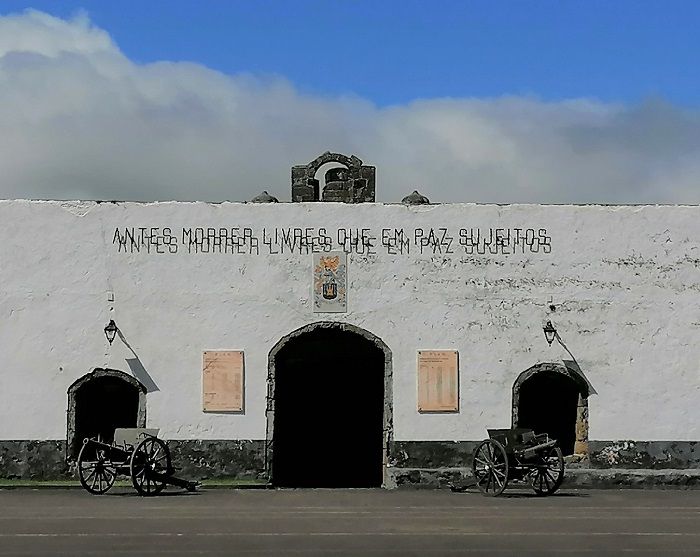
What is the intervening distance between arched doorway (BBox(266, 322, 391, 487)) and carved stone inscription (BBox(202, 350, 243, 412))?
141 inches

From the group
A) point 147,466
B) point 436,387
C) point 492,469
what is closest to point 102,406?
point 147,466

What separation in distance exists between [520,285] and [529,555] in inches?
371

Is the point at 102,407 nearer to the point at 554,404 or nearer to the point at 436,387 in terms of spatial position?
the point at 436,387

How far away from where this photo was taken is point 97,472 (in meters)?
18.5

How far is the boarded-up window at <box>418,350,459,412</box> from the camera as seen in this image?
20.4m


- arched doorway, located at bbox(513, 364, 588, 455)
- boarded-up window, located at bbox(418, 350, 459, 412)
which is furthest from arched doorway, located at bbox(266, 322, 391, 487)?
boarded-up window, located at bbox(418, 350, 459, 412)

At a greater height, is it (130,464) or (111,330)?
(111,330)

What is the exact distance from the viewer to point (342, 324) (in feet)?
67.1

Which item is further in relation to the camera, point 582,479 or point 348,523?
point 582,479

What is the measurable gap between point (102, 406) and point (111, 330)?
221 centimetres

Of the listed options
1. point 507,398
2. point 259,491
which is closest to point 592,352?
point 507,398

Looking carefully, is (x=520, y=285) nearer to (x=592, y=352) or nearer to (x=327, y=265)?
(x=592, y=352)

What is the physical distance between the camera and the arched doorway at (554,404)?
67.2 ft

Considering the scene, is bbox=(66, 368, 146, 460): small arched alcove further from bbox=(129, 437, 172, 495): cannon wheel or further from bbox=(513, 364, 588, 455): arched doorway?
bbox=(513, 364, 588, 455): arched doorway
